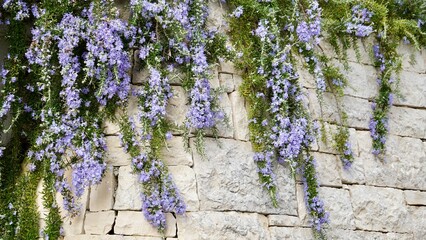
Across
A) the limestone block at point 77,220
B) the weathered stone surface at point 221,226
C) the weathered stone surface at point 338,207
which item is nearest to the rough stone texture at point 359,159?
the weathered stone surface at point 338,207

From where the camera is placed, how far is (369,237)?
384 centimetres

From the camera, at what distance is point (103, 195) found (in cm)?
322

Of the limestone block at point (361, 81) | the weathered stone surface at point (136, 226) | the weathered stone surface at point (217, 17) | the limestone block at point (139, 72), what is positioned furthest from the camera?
the limestone block at point (361, 81)

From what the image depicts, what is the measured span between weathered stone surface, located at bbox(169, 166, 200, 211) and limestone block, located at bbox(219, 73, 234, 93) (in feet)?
1.79

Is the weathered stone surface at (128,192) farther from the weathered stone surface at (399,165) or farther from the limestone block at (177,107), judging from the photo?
the weathered stone surface at (399,165)

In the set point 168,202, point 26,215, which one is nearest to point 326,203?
point 168,202

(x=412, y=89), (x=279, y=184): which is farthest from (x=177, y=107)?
(x=412, y=89)

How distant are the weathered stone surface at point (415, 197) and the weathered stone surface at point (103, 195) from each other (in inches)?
77.5

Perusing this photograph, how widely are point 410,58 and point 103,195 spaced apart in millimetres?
2466

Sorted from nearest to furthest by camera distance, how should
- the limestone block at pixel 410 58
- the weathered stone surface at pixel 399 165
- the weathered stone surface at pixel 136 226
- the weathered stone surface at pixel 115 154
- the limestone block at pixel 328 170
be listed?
the weathered stone surface at pixel 136 226 → the weathered stone surface at pixel 115 154 → the limestone block at pixel 328 170 → the weathered stone surface at pixel 399 165 → the limestone block at pixel 410 58

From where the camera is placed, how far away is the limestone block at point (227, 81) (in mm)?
3566

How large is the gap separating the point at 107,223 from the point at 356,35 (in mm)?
2108

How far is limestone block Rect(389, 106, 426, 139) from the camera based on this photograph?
13.9 feet

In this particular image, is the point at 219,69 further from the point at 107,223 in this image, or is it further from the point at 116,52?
the point at 107,223
